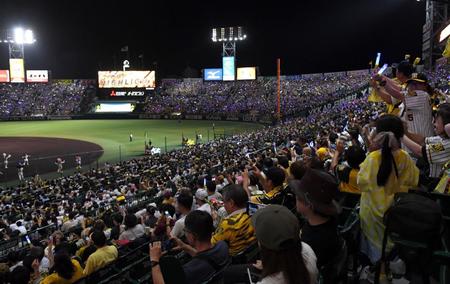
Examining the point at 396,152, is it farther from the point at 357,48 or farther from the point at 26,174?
the point at 357,48

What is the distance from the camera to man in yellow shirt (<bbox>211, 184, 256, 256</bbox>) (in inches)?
159

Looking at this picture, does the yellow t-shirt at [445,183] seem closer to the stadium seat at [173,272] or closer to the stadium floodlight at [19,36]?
the stadium seat at [173,272]

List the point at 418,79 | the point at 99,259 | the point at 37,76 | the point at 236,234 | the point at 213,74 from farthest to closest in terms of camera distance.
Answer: the point at 37,76 → the point at 213,74 → the point at 418,79 → the point at 99,259 → the point at 236,234

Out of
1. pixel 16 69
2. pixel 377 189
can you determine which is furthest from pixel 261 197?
pixel 16 69

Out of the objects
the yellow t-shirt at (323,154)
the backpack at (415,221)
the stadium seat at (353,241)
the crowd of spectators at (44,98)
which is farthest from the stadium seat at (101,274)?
the crowd of spectators at (44,98)

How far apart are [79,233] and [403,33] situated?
2543 inches

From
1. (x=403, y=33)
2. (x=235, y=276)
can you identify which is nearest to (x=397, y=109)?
(x=235, y=276)

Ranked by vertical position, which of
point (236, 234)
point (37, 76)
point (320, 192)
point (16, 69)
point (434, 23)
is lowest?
point (236, 234)

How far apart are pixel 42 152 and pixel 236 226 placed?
33882 mm

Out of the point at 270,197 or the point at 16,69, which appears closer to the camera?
the point at 270,197

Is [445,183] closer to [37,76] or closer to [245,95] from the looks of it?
[245,95]

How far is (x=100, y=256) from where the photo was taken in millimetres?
5301

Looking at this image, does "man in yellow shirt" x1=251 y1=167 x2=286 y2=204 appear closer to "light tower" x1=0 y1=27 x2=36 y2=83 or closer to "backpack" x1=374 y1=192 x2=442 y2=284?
"backpack" x1=374 y1=192 x2=442 y2=284

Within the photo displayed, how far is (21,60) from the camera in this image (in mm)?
69938
